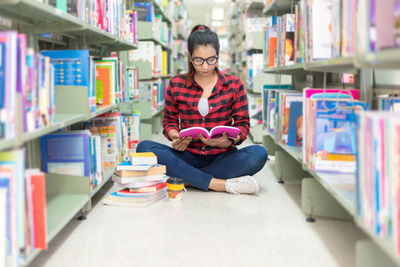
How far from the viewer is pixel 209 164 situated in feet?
8.05

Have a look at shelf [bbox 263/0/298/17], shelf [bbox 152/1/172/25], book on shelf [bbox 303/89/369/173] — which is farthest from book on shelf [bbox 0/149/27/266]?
shelf [bbox 152/1/172/25]

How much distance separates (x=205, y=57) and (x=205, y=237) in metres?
1.04

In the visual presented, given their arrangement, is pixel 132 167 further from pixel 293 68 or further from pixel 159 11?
pixel 159 11

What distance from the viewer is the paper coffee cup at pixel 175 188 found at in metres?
2.18

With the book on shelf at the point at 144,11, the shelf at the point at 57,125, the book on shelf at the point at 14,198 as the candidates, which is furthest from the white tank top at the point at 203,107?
the book on shelf at the point at 144,11

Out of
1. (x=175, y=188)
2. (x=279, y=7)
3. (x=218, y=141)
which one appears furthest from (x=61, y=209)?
(x=279, y=7)

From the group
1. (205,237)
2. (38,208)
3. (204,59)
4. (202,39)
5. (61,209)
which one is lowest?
(205,237)

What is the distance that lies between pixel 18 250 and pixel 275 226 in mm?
1048

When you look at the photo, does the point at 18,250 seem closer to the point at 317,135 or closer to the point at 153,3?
the point at 317,135

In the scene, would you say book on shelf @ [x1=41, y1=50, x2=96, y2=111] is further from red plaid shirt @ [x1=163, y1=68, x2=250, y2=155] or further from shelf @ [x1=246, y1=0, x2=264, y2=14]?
shelf @ [x1=246, y1=0, x2=264, y2=14]

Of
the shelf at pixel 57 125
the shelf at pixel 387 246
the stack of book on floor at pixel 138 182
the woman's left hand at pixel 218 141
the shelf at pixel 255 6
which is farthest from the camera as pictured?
the shelf at pixel 255 6

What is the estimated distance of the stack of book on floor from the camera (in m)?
2.12

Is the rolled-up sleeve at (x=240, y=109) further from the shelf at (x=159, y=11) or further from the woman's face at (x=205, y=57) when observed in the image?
the shelf at (x=159, y=11)

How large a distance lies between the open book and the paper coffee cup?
0.80ft
